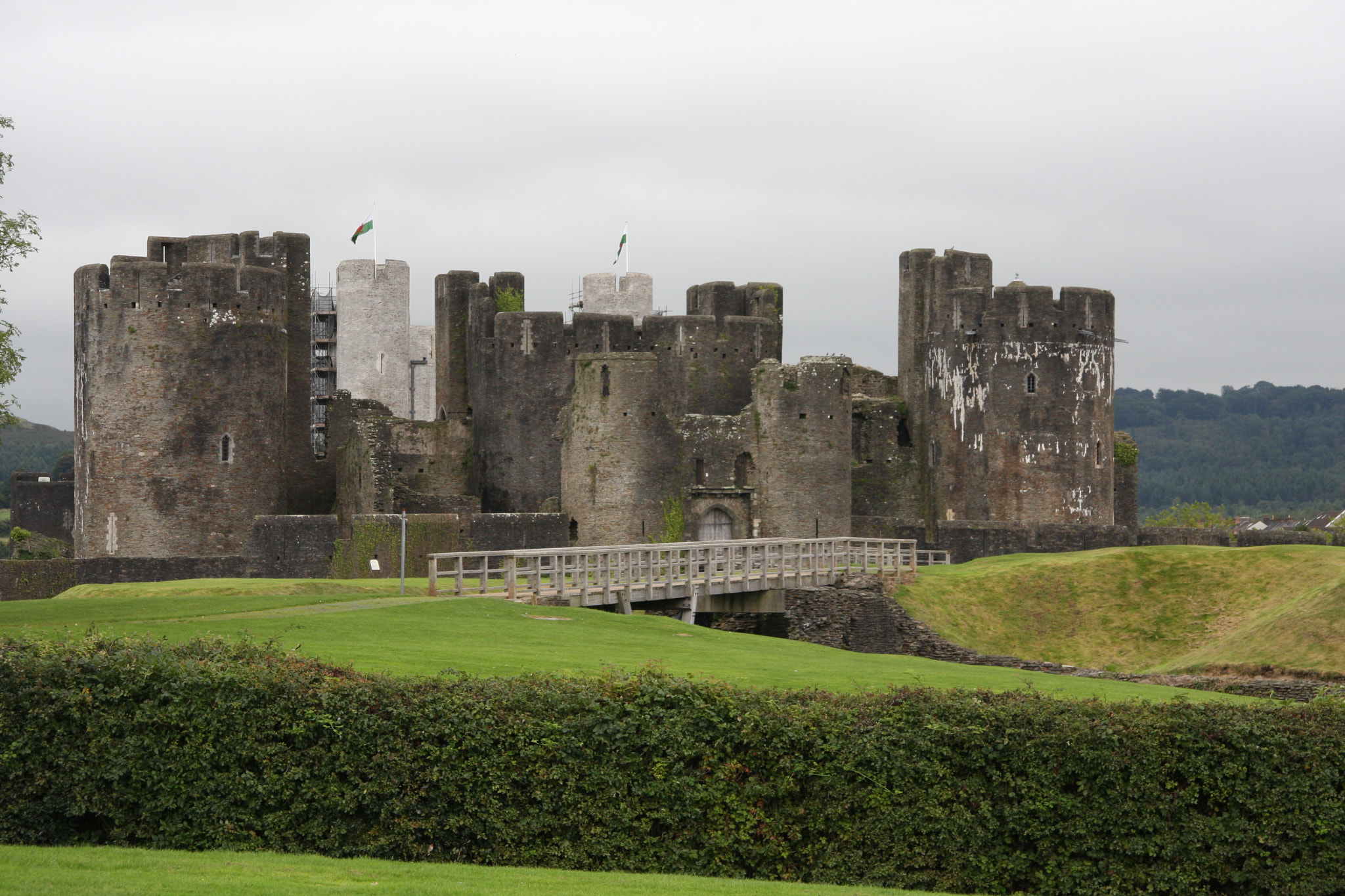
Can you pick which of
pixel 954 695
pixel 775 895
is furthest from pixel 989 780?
pixel 775 895

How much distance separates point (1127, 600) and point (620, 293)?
1861 inches

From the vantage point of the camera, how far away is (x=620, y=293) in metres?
88.8

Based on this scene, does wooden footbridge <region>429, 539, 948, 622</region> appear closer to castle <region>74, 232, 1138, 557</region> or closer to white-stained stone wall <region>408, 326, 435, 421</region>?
castle <region>74, 232, 1138, 557</region>

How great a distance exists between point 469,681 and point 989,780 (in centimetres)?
591

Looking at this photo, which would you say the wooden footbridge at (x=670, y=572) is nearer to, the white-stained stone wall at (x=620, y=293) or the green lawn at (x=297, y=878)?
the green lawn at (x=297, y=878)

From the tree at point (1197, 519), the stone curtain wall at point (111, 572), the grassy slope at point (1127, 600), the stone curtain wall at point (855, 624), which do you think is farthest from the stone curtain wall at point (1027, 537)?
the tree at point (1197, 519)

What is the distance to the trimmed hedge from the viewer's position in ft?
56.6

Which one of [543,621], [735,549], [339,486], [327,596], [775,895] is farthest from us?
[339,486]

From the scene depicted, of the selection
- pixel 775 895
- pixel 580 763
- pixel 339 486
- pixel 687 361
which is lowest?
pixel 775 895

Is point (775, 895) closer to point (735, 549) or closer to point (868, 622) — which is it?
point (868, 622)

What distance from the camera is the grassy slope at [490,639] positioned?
23.7m

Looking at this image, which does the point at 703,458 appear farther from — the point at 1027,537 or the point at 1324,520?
the point at 1324,520

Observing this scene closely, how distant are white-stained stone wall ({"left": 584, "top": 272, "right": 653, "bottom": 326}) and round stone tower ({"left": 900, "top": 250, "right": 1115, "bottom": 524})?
90.5 feet

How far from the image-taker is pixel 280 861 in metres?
16.9
